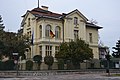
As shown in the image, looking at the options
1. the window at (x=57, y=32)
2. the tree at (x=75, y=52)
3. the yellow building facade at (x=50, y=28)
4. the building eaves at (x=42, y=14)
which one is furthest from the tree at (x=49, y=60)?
the building eaves at (x=42, y=14)

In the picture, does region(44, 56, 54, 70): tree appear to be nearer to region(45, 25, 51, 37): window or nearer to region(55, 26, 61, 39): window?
region(45, 25, 51, 37): window

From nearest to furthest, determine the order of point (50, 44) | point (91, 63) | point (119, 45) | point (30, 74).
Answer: point (30, 74) < point (50, 44) < point (91, 63) < point (119, 45)

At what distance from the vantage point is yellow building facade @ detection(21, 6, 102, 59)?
5544 cm

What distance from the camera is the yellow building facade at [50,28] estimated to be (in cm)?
5544

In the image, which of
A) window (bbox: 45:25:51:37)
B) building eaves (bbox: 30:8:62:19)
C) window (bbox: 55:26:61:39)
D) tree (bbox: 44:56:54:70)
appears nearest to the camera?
tree (bbox: 44:56:54:70)

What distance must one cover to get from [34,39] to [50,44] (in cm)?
469

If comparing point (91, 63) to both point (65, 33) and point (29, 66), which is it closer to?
point (65, 33)

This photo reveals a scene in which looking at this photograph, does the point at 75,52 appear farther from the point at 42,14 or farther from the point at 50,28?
the point at 42,14

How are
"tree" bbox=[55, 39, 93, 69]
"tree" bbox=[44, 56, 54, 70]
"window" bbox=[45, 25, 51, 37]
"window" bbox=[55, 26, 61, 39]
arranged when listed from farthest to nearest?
"window" bbox=[55, 26, 61, 39], "window" bbox=[45, 25, 51, 37], "tree" bbox=[44, 56, 54, 70], "tree" bbox=[55, 39, 93, 69]

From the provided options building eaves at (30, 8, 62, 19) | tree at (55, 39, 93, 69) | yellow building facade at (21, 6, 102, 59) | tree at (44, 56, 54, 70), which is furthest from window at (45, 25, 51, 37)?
tree at (44, 56, 54, 70)

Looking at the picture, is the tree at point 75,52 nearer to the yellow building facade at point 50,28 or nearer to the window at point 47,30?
the yellow building facade at point 50,28

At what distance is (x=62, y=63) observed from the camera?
53.4m


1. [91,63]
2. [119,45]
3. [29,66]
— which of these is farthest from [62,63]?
[119,45]

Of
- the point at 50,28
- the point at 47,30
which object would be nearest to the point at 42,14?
the point at 50,28
